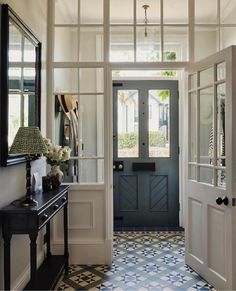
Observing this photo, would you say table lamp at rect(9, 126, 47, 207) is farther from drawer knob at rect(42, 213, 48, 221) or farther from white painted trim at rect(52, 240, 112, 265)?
white painted trim at rect(52, 240, 112, 265)

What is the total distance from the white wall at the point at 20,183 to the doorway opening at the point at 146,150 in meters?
1.85

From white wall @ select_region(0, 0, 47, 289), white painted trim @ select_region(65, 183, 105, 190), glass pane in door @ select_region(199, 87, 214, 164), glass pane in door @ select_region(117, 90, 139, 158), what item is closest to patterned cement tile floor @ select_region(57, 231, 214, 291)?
white wall @ select_region(0, 0, 47, 289)

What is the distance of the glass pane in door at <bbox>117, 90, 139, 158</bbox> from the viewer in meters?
4.95

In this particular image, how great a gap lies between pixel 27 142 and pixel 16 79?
2.03 ft

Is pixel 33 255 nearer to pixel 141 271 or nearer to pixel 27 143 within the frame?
pixel 27 143

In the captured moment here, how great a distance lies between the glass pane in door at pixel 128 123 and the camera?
16.3 feet

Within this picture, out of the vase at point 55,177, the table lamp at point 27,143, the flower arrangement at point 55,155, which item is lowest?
the vase at point 55,177

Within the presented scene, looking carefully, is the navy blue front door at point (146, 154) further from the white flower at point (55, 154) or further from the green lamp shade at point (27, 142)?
the green lamp shade at point (27, 142)

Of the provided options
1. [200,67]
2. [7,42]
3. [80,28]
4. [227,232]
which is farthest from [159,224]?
[7,42]

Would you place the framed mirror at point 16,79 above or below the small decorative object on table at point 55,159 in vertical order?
above

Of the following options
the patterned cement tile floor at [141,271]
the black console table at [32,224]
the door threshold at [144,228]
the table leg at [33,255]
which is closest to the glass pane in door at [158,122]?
the door threshold at [144,228]

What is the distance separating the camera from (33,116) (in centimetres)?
298

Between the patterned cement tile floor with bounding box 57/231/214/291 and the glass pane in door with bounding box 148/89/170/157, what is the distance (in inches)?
58.9

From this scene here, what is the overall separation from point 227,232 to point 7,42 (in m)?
2.33
